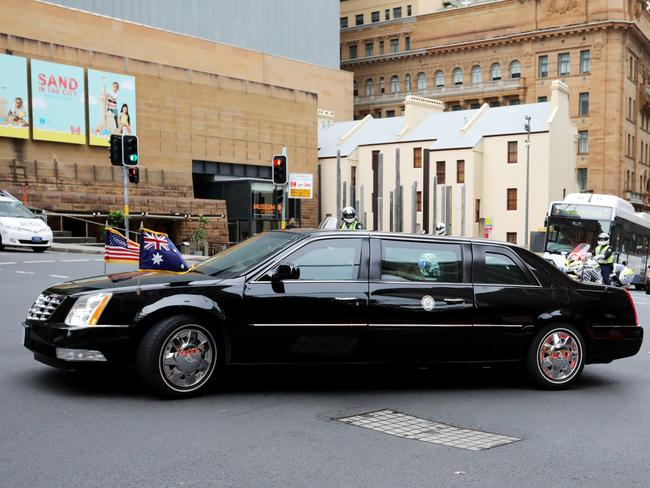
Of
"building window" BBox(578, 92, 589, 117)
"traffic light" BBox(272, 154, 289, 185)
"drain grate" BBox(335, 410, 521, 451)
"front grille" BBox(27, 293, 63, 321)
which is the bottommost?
"drain grate" BBox(335, 410, 521, 451)

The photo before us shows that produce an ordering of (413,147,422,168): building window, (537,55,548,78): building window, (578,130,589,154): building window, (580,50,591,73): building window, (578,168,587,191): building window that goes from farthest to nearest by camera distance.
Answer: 1. (537,55,548,78): building window
2. (580,50,591,73): building window
3. (578,130,589,154): building window
4. (578,168,587,191): building window
5. (413,147,422,168): building window

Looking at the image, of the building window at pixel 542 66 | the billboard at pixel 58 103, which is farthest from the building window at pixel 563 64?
the billboard at pixel 58 103

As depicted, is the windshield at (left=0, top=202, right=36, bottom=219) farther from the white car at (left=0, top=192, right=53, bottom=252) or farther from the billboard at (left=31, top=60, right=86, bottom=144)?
the billboard at (left=31, top=60, right=86, bottom=144)

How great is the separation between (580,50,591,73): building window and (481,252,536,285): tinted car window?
7780 centimetres

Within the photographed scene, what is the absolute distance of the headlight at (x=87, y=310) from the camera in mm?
6828

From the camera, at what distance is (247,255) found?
7703 millimetres

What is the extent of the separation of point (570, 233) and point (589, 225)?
0.69 m

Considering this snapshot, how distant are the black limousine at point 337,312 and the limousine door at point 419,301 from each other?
10 mm

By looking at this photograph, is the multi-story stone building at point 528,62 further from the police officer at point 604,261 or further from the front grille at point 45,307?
the front grille at point 45,307

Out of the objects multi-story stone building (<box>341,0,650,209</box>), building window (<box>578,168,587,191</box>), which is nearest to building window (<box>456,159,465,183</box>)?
building window (<box>578,168,587,191</box>)

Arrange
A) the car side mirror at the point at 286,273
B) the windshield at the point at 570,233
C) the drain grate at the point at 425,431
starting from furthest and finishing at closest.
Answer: the windshield at the point at 570,233 < the car side mirror at the point at 286,273 < the drain grate at the point at 425,431

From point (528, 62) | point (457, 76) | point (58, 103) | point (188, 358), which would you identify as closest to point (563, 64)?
point (528, 62)

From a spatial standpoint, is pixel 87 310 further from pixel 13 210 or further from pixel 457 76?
pixel 457 76

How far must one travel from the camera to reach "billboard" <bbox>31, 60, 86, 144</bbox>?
152 feet
